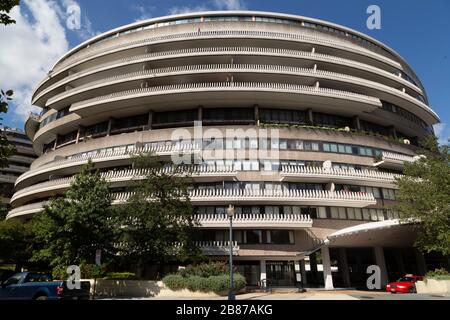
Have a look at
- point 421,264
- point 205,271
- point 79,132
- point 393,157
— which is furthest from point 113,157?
point 421,264

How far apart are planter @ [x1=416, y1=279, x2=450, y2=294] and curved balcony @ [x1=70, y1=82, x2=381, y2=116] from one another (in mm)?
22352

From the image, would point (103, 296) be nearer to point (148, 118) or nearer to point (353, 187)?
point (148, 118)

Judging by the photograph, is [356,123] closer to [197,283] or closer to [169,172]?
[169,172]

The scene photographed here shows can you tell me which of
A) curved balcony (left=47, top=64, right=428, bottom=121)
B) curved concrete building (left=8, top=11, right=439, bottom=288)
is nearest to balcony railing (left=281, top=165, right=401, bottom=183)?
curved concrete building (left=8, top=11, right=439, bottom=288)

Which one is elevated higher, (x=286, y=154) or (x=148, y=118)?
(x=148, y=118)

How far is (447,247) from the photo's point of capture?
79.9 ft

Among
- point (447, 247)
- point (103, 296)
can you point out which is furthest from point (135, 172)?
point (447, 247)

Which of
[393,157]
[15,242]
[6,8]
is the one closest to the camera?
[6,8]

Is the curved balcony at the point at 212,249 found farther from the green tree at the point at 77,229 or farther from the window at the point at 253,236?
the green tree at the point at 77,229

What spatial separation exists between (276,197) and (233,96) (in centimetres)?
1426

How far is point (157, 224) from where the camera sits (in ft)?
83.9

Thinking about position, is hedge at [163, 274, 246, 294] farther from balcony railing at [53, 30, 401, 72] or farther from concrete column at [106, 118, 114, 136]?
balcony railing at [53, 30, 401, 72]
